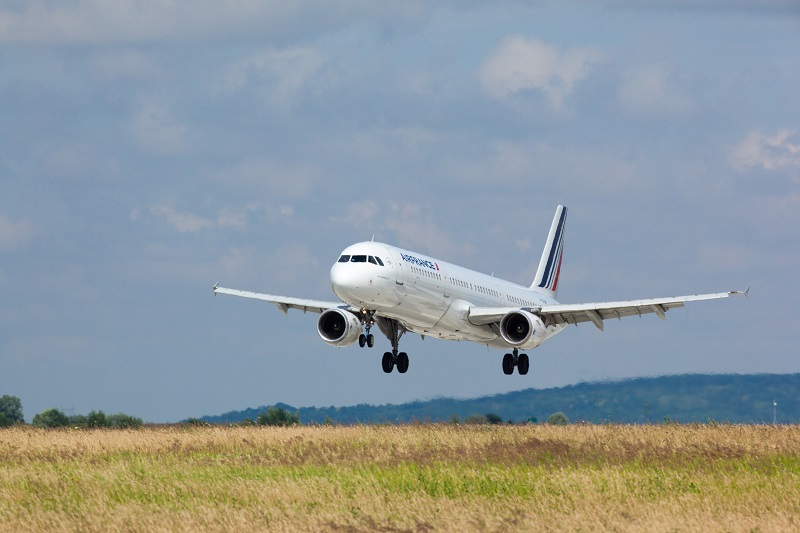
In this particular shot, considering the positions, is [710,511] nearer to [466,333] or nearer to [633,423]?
[633,423]

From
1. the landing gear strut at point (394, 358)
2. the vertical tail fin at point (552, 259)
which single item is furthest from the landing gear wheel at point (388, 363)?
the vertical tail fin at point (552, 259)

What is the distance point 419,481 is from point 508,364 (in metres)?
27.7

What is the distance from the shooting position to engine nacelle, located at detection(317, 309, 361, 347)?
5291 cm

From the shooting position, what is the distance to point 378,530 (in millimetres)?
26062

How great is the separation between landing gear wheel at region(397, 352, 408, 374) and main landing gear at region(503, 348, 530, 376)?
593cm

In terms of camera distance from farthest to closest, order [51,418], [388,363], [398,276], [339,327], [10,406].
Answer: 1. [10,406]
2. [51,418]
3. [388,363]
4. [339,327]
5. [398,276]

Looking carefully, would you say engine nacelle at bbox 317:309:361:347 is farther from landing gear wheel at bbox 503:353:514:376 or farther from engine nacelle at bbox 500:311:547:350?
landing gear wheel at bbox 503:353:514:376

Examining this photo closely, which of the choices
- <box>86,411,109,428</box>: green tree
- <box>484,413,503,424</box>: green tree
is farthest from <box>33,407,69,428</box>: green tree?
<box>484,413,503,424</box>: green tree

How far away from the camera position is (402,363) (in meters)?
55.9

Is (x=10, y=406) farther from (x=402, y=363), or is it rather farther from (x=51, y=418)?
(x=402, y=363)

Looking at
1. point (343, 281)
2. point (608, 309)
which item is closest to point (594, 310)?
point (608, 309)

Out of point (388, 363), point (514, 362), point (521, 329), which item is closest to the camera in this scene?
point (521, 329)

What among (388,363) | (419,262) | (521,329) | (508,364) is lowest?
(388,363)

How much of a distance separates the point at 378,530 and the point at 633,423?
1029 inches
